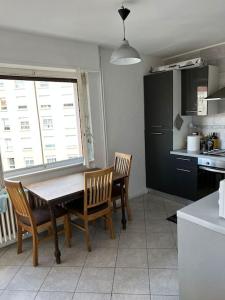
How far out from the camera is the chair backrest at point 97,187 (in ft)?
7.83

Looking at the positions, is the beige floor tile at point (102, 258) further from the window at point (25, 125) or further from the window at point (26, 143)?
the window at point (25, 125)

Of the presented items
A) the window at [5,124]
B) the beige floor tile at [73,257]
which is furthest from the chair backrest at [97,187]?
the window at [5,124]

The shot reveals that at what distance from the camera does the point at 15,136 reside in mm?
2895

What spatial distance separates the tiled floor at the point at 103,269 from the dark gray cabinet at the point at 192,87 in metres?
1.78

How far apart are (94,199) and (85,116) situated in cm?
127

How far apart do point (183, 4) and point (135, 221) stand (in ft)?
8.50

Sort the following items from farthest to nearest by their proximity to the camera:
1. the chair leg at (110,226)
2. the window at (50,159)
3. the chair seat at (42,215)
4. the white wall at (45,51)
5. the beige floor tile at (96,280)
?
the window at (50,159) → the chair leg at (110,226) → the white wall at (45,51) → the chair seat at (42,215) → the beige floor tile at (96,280)

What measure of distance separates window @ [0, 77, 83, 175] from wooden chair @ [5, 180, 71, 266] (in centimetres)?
61

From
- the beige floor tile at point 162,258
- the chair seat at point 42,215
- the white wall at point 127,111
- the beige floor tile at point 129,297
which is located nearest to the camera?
the beige floor tile at point 129,297

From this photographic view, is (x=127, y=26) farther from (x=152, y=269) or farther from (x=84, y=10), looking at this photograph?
(x=152, y=269)

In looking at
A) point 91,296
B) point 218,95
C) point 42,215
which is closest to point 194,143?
point 218,95

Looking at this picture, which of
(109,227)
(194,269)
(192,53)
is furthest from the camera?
(192,53)

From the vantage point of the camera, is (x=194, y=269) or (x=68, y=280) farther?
(x=68, y=280)

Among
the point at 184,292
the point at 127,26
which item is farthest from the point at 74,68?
the point at 184,292
